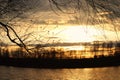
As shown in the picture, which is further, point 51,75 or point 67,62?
point 67,62

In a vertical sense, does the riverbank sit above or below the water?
below

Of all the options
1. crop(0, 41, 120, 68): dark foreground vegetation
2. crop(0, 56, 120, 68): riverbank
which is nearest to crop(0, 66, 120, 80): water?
crop(0, 56, 120, 68): riverbank

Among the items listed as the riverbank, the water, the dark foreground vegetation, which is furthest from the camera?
the dark foreground vegetation

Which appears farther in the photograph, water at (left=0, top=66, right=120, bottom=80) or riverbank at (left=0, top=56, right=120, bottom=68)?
riverbank at (left=0, top=56, right=120, bottom=68)

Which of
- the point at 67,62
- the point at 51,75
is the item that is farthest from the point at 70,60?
the point at 51,75

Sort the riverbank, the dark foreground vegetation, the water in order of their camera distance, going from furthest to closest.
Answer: the dark foreground vegetation < the riverbank < the water

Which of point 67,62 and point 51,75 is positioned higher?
point 51,75

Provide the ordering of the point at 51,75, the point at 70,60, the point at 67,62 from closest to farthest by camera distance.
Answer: the point at 51,75 < the point at 67,62 < the point at 70,60

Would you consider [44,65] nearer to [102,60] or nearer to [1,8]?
[102,60]

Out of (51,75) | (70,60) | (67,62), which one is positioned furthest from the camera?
(70,60)

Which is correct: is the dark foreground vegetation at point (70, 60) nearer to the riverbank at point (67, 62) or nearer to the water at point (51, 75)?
the riverbank at point (67, 62)

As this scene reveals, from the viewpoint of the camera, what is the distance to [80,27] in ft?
14.4

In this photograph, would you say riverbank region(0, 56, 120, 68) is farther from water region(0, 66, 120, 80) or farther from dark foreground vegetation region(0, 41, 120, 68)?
water region(0, 66, 120, 80)

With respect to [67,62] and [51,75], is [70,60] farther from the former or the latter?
[51,75]
